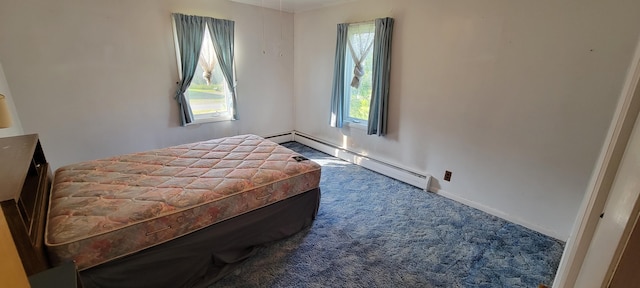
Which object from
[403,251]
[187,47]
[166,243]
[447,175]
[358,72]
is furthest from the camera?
[358,72]

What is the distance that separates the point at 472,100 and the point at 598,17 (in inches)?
38.7

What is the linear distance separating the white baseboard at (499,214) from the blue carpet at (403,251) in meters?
0.06

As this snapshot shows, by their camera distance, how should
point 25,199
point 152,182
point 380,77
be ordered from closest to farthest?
1. point 25,199
2. point 152,182
3. point 380,77

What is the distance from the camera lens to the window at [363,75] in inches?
123

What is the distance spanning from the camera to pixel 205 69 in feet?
12.0

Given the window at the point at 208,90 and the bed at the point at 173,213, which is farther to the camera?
the window at the point at 208,90

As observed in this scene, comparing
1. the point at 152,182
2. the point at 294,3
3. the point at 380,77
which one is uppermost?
the point at 294,3

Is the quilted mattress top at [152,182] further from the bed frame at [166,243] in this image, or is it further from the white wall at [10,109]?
the white wall at [10,109]

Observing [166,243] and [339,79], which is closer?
[166,243]

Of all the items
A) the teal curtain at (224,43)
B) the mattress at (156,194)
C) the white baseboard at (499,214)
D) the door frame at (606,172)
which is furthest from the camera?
the teal curtain at (224,43)

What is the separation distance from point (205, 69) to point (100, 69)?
115 centimetres

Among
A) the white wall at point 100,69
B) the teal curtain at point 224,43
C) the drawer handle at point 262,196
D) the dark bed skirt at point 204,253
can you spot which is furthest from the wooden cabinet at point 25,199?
the teal curtain at point 224,43

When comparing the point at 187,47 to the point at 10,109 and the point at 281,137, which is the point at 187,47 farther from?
the point at 281,137

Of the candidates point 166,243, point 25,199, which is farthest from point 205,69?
point 166,243
